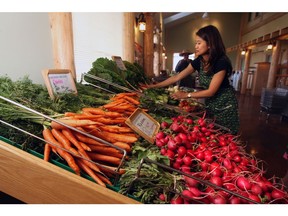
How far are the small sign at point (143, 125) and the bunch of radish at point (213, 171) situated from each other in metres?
0.06

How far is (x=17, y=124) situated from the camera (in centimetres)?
95

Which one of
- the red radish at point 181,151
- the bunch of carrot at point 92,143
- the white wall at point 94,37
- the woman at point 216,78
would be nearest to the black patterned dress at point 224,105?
the woman at point 216,78

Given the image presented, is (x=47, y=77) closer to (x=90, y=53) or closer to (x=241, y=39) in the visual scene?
(x=90, y=53)

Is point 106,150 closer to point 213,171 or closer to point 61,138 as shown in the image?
point 61,138

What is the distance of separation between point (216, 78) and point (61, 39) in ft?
4.80

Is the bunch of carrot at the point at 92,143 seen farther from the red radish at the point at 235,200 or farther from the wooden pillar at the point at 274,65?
the wooden pillar at the point at 274,65

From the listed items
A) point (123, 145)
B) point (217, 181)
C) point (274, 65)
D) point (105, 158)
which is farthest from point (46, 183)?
point (274, 65)

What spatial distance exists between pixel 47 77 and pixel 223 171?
3.86 feet

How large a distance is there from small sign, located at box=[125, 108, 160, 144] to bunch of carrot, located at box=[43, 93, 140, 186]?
0.05 meters

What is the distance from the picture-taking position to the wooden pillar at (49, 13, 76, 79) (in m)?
1.88

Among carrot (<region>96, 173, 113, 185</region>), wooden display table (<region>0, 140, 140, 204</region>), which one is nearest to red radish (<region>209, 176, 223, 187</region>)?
wooden display table (<region>0, 140, 140, 204</region>)

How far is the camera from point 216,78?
185 centimetres

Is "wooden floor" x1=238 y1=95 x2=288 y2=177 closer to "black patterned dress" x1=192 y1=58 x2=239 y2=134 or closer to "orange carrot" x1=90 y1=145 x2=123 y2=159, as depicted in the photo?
"black patterned dress" x1=192 y1=58 x2=239 y2=134

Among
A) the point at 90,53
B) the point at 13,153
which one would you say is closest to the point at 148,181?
the point at 13,153
